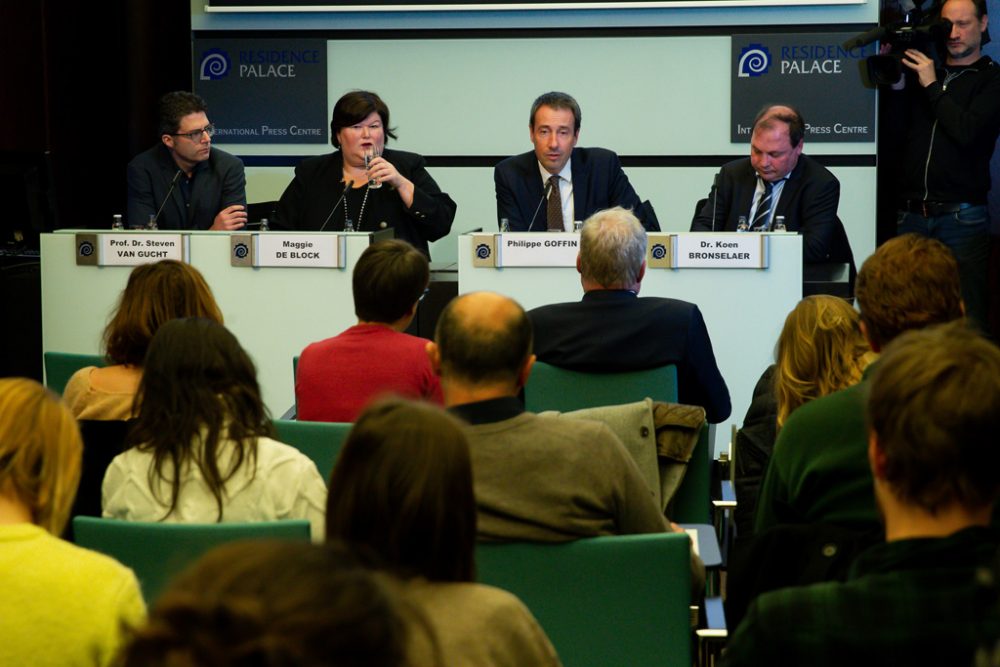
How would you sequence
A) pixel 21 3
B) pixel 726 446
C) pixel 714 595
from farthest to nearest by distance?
pixel 21 3 → pixel 726 446 → pixel 714 595

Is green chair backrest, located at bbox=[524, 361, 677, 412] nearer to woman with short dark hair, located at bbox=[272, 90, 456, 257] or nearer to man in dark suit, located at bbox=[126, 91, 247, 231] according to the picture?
woman with short dark hair, located at bbox=[272, 90, 456, 257]

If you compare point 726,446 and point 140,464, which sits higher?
point 140,464

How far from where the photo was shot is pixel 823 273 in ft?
17.8

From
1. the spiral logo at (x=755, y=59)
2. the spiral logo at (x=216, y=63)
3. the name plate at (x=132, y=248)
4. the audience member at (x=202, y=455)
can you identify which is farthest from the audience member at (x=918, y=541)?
the spiral logo at (x=216, y=63)

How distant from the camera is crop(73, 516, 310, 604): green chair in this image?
6.78 feet

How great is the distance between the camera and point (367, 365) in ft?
10.9

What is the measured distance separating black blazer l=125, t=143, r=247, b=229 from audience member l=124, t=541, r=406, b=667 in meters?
5.10

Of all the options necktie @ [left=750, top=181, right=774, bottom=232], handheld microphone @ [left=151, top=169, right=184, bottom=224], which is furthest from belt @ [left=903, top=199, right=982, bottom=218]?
handheld microphone @ [left=151, top=169, right=184, bottom=224]

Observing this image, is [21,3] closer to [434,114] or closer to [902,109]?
[434,114]

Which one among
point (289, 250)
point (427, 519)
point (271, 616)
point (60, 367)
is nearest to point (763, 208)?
point (289, 250)

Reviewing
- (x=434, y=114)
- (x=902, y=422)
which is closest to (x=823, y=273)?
(x=434, y=114)

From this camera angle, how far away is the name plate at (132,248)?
520cm

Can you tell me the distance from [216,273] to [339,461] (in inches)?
152

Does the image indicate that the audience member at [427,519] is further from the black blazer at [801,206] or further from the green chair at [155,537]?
the black blazer at [801,206]
